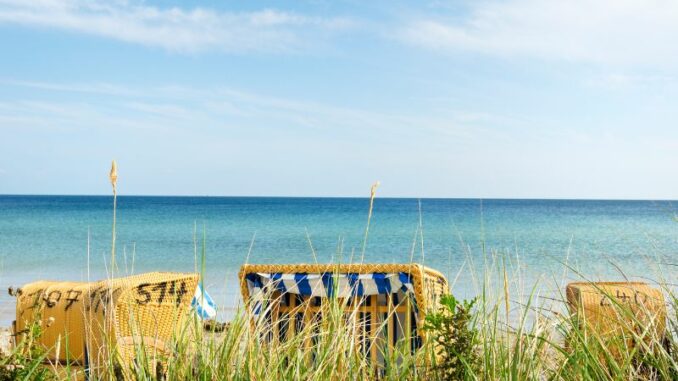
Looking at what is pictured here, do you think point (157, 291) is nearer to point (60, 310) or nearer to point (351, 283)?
point (60, 310)

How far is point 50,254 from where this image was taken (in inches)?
722

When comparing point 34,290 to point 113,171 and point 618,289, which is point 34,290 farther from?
point 618,289

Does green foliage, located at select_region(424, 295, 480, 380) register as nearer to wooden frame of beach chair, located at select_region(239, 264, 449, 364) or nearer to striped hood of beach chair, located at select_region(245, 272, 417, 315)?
wooden frame of beach chair, located at select_region(239, 264, 449, 364)

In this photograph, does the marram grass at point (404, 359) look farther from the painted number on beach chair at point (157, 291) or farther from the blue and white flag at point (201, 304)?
the painted number on beach chair at point (157, 291)

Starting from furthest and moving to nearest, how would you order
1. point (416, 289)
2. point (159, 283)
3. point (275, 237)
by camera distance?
point (275, 237), point (159, 283), point (416, 289)

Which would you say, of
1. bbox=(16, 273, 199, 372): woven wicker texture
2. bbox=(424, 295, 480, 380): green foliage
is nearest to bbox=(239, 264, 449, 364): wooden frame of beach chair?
bbox=(16, 273, 199, 372): woven wicker texture

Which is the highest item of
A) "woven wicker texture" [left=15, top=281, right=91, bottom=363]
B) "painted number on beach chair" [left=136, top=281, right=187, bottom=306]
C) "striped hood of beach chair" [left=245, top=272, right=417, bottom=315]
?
"striped hood of beach chair" [left=245, top=272, right=417, bottom=315]

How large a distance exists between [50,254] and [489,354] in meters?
17.9

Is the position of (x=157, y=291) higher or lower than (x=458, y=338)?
lower

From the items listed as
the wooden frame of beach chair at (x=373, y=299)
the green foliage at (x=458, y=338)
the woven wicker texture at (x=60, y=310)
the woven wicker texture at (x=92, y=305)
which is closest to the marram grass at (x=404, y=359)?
the green foliage at (x=458, y=338)

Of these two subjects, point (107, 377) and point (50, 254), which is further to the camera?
point (50, 254)

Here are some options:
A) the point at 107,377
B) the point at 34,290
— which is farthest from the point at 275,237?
the point at 107,377

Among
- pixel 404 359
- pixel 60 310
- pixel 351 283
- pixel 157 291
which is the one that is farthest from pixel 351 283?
pixel 60 310

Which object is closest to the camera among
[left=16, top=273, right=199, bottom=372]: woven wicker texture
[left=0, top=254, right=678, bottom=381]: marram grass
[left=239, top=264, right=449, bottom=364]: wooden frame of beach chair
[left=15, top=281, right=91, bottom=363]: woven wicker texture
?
[left=0, top=254, right=678, bottom=381]: marram grass
